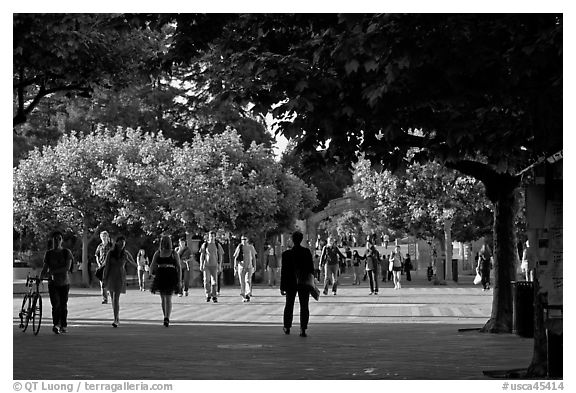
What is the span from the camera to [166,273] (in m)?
22.6

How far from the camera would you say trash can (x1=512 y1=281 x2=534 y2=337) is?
19.3 meters

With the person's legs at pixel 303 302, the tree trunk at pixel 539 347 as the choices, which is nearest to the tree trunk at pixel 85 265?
the person's legs at pixel 303 302

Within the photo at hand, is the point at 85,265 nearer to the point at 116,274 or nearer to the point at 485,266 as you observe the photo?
the point at 485,266

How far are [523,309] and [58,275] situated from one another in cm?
788

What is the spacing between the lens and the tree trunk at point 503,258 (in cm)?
2041

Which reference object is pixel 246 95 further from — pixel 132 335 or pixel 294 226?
pixel 294 226

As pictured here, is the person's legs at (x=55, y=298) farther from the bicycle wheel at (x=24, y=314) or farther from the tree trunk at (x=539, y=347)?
the tree trunk at (x=539, y=347)

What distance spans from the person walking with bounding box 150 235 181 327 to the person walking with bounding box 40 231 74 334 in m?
1.88

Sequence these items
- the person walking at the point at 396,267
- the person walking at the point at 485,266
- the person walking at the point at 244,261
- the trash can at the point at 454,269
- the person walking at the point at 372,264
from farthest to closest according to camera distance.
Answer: the trash can at the point at 454,269 → the person walking at the point at 396,267 → the person walking at the point at 485,266 → the person walking at the point at 372,264 → the person walking at the point at 244,261

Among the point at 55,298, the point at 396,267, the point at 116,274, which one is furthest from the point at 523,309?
the point at 396,267

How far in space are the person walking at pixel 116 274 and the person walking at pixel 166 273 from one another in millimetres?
572

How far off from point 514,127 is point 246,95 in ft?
13.9

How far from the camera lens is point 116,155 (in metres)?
58.9

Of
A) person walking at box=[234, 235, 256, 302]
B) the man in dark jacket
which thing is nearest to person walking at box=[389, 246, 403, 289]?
person walking at box=[234, 235, 256, 302]
